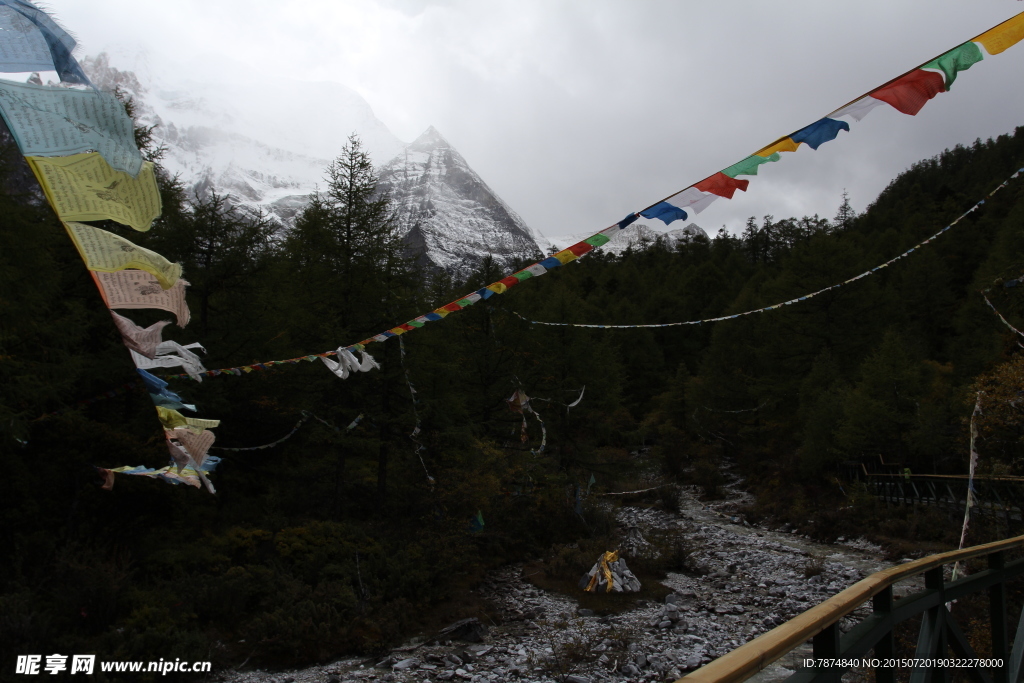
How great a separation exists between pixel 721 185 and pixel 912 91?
1135mm

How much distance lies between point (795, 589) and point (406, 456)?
1008 cm

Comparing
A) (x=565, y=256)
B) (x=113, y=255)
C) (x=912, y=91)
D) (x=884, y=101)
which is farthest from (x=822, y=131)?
(x=113, y=255)

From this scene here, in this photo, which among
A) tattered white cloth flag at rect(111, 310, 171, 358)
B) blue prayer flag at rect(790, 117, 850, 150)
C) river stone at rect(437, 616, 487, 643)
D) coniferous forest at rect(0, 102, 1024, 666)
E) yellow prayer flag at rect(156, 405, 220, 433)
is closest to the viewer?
blue prayer flag at rect(790, 117, 850, 150)

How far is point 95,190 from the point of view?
292 centimetres

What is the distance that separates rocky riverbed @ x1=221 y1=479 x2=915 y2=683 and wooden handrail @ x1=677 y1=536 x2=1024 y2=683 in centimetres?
743

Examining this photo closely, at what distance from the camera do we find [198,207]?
13.6 meters

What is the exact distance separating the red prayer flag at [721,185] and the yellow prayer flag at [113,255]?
11.1 ft

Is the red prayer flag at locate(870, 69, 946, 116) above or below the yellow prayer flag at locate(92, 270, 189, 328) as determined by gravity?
above

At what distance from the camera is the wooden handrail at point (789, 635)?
116 cm

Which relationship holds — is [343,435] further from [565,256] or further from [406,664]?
[565,256]

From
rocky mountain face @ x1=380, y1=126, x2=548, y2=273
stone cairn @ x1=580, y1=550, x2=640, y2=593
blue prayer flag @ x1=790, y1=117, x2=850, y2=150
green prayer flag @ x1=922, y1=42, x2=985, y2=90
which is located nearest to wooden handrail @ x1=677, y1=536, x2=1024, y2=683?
blue prayer flag @ x1=790, y1=117, x2=850, y2=150

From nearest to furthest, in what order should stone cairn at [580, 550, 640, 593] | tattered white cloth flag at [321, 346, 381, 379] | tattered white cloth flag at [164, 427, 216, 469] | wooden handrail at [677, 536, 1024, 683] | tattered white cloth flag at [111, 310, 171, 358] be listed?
wooden handrail at [677, 536, 1024, 683], tattered white cloth flag at [111, 310, 171, 358], tattered white cloth flag at [164, 427, 216, 469], tattered white cloth flag at [321, 346, 381, 379], stone cairn at [580, 550, 640, 593]

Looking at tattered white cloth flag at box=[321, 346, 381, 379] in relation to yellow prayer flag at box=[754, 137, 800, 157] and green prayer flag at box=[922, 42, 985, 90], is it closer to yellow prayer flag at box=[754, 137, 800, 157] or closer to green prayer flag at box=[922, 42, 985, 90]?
yellow prayer flag at box=[754, 137, 800, 157]

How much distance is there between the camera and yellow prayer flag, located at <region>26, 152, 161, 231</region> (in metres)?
2.79
